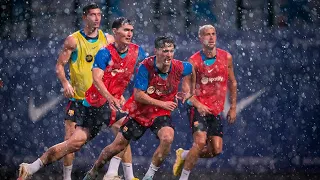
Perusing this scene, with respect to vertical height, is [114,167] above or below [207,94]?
below

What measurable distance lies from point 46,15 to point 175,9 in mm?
1805

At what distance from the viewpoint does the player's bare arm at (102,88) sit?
30.9 ft

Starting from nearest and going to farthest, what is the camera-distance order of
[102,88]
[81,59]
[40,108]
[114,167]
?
[102,88] < [114,167] < [81,59] < [40,108]

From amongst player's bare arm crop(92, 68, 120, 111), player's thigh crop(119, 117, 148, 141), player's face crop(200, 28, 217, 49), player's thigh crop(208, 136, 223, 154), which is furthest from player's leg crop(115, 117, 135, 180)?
player's face crop(200, 28, 217, 49)

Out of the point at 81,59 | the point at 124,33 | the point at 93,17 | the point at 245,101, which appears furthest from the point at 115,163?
the point at 245,101

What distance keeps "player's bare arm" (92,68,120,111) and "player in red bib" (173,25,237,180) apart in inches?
39.8

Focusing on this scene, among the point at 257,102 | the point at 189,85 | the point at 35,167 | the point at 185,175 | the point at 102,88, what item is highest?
the point at 102,88

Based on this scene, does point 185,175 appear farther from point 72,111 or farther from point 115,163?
point 72,111

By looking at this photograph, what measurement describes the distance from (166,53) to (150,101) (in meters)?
0.54

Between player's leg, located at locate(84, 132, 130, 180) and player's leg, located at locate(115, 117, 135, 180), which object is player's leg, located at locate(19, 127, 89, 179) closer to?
player's leg, located at locate(84, 132, 130, 180)

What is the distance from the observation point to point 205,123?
1025 cm

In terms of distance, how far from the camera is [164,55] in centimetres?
936

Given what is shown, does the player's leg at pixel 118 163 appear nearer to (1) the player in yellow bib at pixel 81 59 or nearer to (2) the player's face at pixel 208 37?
(1) the player in yellow bib at pixel 81 59

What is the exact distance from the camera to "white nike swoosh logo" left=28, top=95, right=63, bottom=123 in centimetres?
1232
